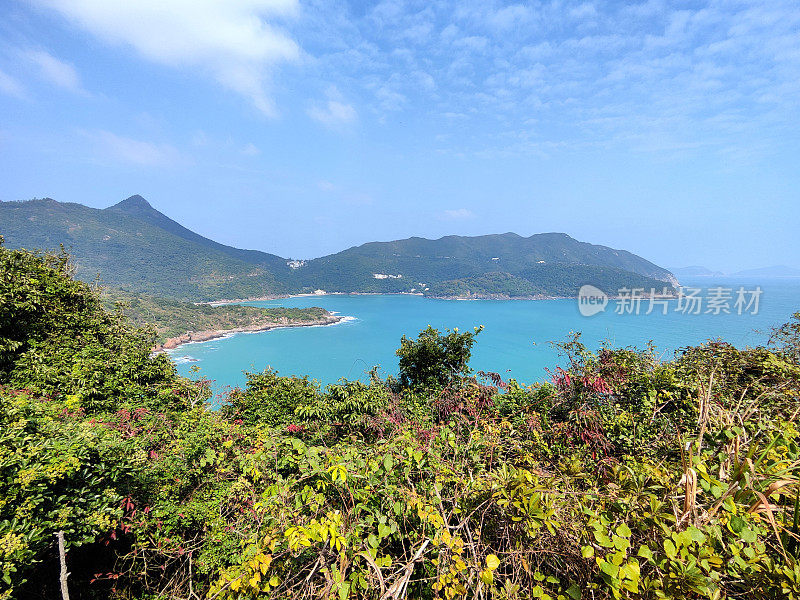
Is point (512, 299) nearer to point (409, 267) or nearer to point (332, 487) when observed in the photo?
point (409, 267)

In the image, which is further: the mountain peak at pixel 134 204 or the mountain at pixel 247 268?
the mountain peak at pixel 134 204

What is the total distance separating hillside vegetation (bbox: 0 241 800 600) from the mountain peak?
233 meters

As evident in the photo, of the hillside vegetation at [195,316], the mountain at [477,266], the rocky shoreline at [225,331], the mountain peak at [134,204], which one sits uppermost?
the mountain peak at [134,204]

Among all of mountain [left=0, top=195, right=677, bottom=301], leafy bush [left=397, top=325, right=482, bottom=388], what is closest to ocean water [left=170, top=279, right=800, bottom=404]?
leafy bush [left=397, top=325, right=482, bottom=388]

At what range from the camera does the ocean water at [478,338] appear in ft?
152

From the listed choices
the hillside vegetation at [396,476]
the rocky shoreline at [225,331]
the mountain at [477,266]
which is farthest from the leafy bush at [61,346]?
the mountain at [477,266]

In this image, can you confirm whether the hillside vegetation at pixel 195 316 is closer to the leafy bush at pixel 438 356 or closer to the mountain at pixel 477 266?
the leafy bush at pixel 438 356

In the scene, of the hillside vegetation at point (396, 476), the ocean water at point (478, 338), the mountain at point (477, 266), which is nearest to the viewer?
the hillside vegetation at point (396, 476)

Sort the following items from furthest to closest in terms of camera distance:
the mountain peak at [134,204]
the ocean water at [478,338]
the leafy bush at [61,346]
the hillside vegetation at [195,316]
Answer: the mountain peak at [134,204] < the hillside vegetation at [195,316] < the ocean water at [478,338] < the leafy bush at [61,346]

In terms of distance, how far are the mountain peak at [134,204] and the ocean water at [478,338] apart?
170 meters

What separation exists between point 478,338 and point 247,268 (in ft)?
292

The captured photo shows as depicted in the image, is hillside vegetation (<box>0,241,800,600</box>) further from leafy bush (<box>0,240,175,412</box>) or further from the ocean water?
the ocean water

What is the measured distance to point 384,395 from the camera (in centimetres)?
609

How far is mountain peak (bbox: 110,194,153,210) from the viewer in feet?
618
